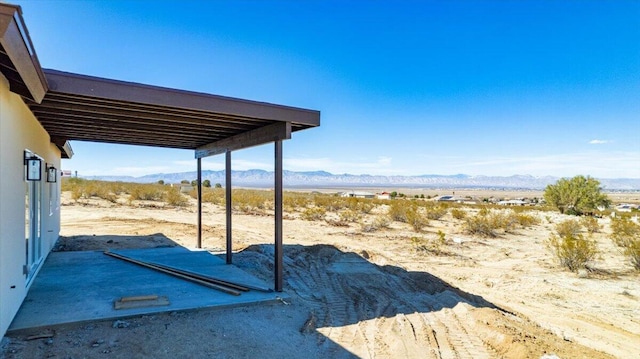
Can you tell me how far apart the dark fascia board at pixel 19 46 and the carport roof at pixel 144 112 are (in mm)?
722

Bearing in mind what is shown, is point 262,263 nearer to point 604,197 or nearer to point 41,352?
point 41,352

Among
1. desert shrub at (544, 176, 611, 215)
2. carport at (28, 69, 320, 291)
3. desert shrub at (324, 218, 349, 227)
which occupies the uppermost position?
carport at (28, 69, 320, 291)

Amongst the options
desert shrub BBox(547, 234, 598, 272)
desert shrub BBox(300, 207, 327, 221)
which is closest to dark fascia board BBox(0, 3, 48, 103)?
desert shrub BBox(547, 234, 598, 272)

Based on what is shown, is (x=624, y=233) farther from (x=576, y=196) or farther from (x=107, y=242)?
(x=107, y=242)

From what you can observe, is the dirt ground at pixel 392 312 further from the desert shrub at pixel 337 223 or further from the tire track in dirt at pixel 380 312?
the desert shrub at pixel 337 223

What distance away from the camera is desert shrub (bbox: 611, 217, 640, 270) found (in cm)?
999

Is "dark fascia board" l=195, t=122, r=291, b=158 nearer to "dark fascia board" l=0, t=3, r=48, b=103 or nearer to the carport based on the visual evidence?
the carport

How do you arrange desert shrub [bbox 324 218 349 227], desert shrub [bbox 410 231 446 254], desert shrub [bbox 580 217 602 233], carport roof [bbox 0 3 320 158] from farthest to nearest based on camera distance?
1. desert shrub [bbox 324 218 349 227]
2. desert shrub [bbox 580 217 602 233]
3. desert shrub [bbox 410 231 446 254]
4. carport roof [bbox 0 3 320 158]

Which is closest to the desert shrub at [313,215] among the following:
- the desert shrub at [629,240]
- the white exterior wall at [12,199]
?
the desert shrub at [629,240]

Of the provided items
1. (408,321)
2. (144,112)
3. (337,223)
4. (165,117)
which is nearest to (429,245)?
(337,223)

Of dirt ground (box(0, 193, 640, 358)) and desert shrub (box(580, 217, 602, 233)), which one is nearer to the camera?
dirt ground (box(0, 193, 640, 358))

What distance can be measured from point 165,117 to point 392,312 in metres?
4.74

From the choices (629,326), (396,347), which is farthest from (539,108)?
(396,347)

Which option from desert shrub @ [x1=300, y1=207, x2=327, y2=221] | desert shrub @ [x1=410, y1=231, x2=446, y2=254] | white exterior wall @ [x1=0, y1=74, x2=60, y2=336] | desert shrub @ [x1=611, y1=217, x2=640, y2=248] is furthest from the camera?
desert shrub @ [x1=300, y1=207, x2=327, y2=221]
